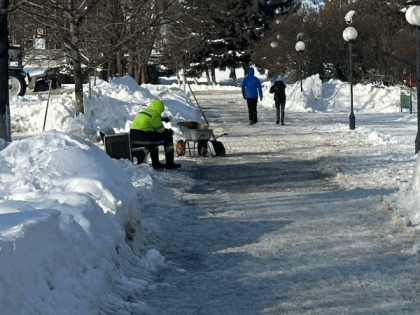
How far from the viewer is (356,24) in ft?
138

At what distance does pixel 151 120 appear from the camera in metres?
14.4

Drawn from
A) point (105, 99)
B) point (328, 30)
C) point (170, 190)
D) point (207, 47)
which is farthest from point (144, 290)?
point (207, 47)

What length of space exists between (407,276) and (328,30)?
1495 inches

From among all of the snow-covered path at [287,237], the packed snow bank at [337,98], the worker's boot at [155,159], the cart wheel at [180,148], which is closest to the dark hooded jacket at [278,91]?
the snow-covered path at [287,237]

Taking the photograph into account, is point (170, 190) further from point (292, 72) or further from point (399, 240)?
point (292, 72)

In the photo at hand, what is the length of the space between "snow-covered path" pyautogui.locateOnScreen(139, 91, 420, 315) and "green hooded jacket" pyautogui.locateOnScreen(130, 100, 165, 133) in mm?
968

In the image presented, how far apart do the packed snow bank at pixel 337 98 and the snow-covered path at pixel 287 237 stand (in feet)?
58.5

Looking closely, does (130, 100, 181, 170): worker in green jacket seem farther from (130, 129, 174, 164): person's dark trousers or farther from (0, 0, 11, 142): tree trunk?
(0, 0, 11, 142): tree trunk

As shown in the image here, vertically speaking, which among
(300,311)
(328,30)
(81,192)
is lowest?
(300,311)

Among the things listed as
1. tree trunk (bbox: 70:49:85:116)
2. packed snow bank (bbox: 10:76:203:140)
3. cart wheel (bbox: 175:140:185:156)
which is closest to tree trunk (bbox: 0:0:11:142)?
cart wheel (bbox: 175:140:185:156)

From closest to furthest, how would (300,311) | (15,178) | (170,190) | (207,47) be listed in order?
(300,311) → (15,178) → (170,190) → (207,47)

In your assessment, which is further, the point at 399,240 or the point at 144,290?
the point at 399,240

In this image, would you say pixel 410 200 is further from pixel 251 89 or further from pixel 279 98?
pixel 279 98

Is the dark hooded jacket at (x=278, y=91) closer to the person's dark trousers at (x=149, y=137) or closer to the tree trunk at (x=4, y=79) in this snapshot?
the tree trunk at (x=4, y=79)
